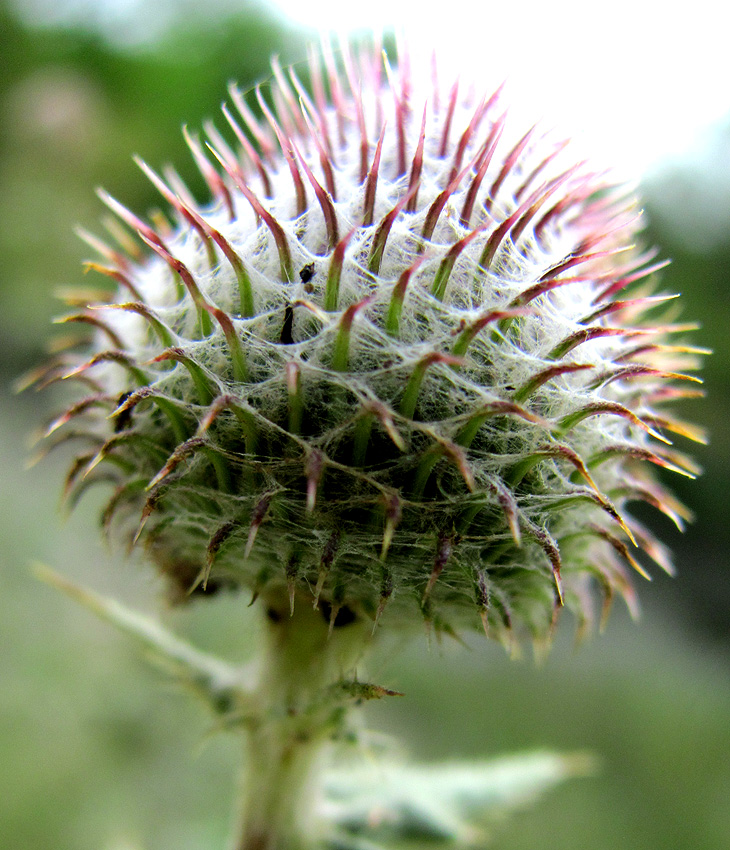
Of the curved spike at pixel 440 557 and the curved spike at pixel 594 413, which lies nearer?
the curved spike at pixel 440 557

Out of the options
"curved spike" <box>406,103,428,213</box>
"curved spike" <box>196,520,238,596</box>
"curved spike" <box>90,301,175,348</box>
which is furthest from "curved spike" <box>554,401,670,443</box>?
"curved spike" <box>90,301,175,348</box>

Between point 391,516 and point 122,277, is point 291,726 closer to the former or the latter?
point 391,516

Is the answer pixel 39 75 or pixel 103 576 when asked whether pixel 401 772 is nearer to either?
pixel 103 576

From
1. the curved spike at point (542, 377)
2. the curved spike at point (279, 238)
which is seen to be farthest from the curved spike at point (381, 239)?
the curved spike at point (542, 377)

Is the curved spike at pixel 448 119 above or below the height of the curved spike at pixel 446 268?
above

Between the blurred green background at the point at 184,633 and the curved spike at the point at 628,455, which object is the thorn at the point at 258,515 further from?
the curved spike at the point at 628,455
